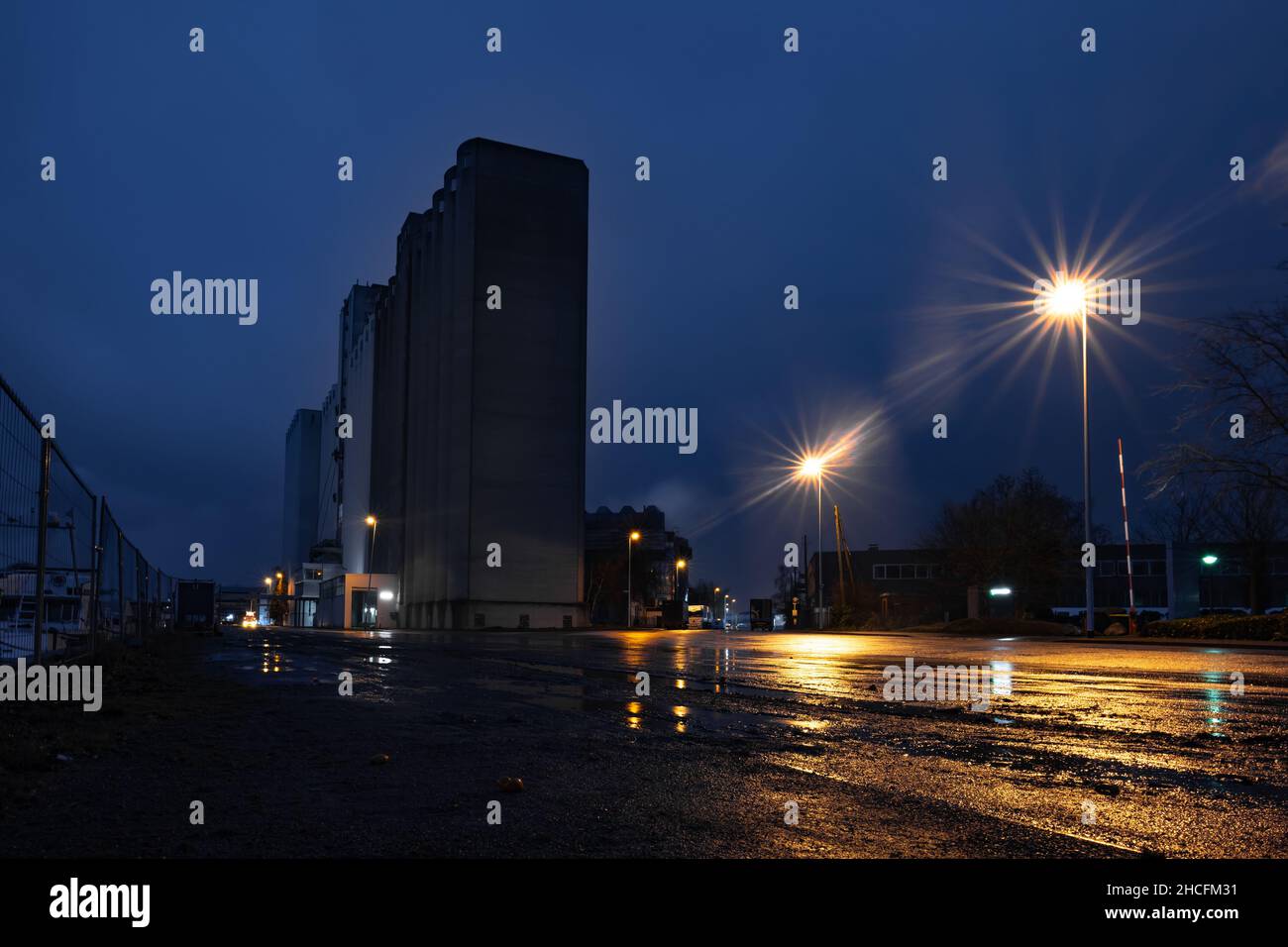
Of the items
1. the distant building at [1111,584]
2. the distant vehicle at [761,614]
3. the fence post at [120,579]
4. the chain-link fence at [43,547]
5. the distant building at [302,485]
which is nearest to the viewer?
the chain-link fence at [43,547]

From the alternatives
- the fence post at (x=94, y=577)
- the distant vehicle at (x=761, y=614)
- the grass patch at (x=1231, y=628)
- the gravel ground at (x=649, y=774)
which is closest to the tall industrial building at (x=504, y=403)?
the distant vehicle at (x=761, y=614)

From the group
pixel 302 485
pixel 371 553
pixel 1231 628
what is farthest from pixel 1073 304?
pixel 302 485

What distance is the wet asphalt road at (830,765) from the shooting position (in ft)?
14.0

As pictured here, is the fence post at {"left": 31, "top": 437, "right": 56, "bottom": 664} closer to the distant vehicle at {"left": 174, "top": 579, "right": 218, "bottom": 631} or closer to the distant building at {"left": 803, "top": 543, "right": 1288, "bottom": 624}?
the distant building at {"left": 803, "top": 543, "right": 1288, "bottom": 624}

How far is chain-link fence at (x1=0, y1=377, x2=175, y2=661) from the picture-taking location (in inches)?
377

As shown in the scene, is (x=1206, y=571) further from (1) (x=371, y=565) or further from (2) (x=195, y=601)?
(1) (x=371, y=565)

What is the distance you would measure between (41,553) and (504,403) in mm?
65008

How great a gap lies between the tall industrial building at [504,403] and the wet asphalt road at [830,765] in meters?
60.7

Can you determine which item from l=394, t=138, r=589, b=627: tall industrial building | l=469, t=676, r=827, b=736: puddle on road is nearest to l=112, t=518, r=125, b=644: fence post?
l=469, t=676, r=827, b=736: puddle on road

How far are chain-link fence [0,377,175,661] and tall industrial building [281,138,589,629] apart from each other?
56838mm

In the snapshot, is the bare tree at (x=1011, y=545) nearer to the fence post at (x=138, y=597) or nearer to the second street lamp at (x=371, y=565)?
the second street lamp at (x=371, y=565)
